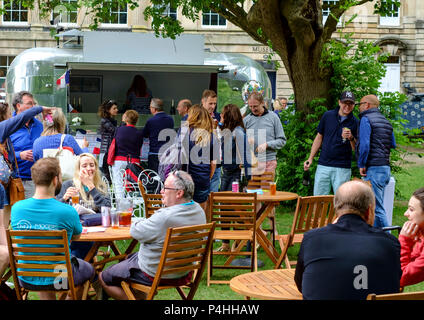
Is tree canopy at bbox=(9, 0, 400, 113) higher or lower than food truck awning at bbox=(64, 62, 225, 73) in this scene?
higher

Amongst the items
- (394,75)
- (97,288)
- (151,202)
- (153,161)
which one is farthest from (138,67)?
(394,75)

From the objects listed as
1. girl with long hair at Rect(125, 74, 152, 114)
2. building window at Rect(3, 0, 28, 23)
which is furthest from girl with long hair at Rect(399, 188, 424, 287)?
building window at Rect(3, 0, 28, 23)

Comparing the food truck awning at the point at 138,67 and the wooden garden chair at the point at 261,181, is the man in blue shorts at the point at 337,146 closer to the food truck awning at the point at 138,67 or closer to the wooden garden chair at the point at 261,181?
the wooden garden chair at the point at 261,181

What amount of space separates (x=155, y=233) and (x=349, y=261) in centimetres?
175

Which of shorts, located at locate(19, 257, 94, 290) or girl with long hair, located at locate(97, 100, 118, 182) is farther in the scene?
girl with long hair, located at locate(97, 100, 118, 182)

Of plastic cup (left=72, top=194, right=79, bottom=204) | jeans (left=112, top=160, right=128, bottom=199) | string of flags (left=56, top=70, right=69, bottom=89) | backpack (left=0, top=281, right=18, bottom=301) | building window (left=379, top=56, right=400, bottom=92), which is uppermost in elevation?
building window (left=379, top=56, right=400, bottom=92)

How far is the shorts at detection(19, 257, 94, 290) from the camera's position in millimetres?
4758

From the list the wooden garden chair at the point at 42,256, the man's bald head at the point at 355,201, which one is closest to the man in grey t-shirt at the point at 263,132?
the wooden garden chair at the point at 42,256

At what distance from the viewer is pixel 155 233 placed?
485cm

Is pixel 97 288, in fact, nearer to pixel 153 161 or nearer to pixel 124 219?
pixel 124 219

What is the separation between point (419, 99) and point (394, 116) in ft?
58.9

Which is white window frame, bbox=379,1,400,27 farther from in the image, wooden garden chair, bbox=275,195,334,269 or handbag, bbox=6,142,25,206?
handbag, bbox=6,142,25,206

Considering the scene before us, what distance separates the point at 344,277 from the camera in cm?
351

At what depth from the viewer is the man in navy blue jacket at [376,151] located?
842 cm
